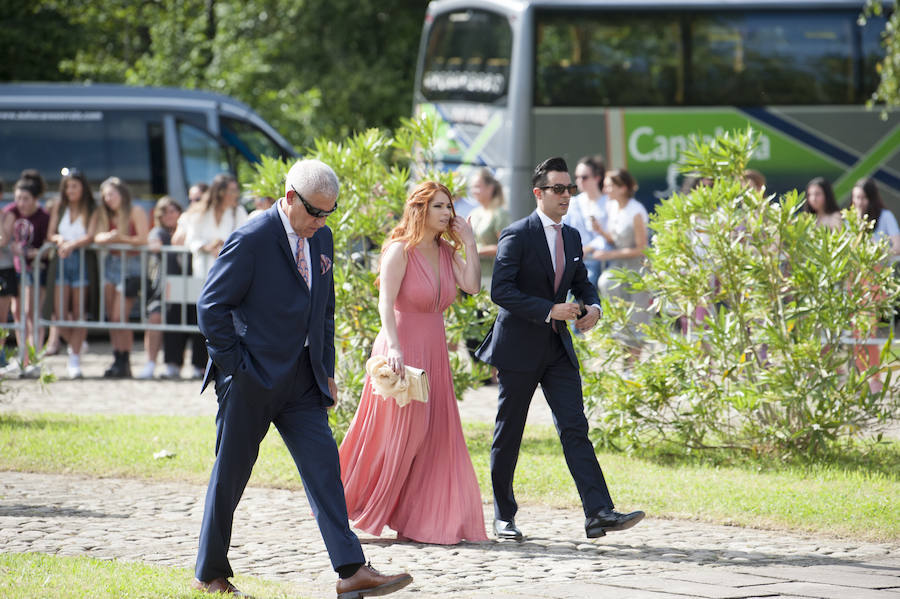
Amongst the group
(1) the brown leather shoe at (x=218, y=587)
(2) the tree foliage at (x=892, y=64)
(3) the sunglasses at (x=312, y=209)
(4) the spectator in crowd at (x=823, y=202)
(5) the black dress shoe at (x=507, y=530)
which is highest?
(2) the tree foliage at (x=892, y=64)

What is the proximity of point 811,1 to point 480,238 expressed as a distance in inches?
342

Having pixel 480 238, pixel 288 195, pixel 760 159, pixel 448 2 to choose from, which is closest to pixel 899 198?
pixel 760 159

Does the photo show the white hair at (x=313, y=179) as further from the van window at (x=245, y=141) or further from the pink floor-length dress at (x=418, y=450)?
the van window at (x=245, y=141)

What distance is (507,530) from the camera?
7.25 m

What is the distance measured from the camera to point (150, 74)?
2641 centimetres

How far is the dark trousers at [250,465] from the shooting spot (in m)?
5.79

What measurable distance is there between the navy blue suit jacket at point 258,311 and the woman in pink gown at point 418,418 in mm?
1371

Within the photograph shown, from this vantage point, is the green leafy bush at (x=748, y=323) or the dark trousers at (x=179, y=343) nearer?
the green leafy bush at (x=748, y=323)

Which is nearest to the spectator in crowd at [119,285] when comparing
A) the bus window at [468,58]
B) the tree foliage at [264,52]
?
the bus window at [468,58]

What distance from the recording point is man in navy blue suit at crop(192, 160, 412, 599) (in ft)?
18.8

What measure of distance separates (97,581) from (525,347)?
8.40 ft

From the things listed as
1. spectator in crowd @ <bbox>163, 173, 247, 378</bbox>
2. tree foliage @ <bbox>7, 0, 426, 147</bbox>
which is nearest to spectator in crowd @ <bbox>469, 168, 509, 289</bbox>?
spectator in crowd @ <bbox>163, 173, 247, 378</bbox>

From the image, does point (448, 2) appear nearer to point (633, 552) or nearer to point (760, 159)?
point (760, 159)

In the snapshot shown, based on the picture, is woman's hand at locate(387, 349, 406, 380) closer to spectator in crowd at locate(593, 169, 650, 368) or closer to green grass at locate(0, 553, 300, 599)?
green grass at locate(0, 553, 300, 599)
